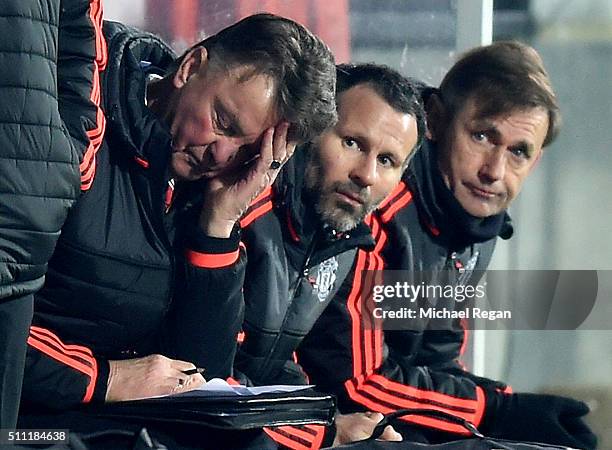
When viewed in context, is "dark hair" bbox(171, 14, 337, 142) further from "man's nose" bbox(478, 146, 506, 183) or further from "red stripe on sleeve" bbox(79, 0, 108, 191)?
"man's nose" bbox(478, 146, 506, 183)

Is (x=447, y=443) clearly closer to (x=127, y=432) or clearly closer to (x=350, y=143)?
(x=350, y=143)

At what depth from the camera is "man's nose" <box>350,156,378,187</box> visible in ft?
9.00

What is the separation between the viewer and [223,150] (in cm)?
245

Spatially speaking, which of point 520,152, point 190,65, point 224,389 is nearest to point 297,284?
point 224,389

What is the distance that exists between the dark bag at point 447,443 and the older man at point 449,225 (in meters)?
0.08

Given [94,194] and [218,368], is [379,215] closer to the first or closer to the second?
[218,368]

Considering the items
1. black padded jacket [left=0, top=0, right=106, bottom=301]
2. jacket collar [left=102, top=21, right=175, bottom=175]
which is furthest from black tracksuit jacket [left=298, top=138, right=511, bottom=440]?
black padded jacket [left=0, top=0, right=106, bottom=301]

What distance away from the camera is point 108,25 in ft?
7.81

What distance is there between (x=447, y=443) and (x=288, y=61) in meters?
0.84

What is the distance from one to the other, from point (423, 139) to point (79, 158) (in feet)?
3.13

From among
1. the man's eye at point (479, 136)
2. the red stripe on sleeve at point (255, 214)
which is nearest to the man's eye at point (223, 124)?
the red stripe on sleeve at point (255, 214)

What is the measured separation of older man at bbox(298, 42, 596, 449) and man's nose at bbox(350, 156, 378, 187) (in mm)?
133

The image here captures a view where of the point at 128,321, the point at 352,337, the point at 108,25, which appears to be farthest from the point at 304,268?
the point at 108,25

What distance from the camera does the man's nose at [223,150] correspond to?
2.44m
